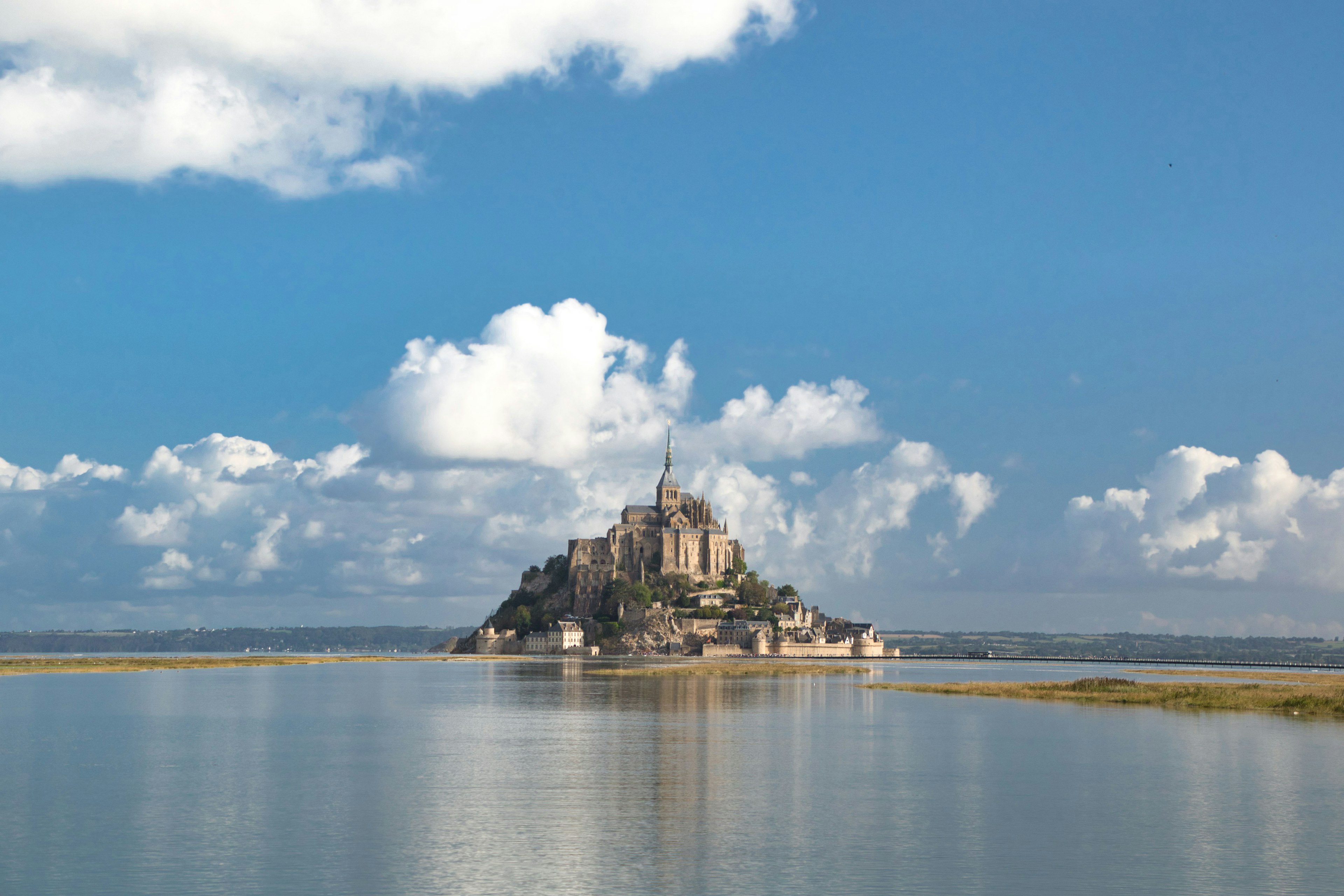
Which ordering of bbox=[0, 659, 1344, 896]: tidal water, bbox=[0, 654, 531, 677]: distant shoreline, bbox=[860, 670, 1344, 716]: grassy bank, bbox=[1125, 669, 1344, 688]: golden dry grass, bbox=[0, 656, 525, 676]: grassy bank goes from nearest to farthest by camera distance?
1. bbox=[0, 659, 1344, 896]: tidal water
2. bbox=[860, 670, 1344, 716]: grassy bank
3. bbox=[1125, 669, 1344, 688]: golden dry grass
4. bbox=[0, 654, 531, 677]: distant shoreline
5. bbox=[0, 656, 525, 676]: grassy bank

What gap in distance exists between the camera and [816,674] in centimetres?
11969

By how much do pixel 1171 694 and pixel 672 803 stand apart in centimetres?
5007

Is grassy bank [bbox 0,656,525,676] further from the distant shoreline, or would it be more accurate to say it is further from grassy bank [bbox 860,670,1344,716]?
grassy bank [bbox 860,670,1344,716]

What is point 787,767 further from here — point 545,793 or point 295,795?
point 295,795

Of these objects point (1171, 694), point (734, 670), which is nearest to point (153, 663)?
point (734, 670)

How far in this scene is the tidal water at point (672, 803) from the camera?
22.7 metres

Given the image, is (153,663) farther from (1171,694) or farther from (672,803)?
(672,803)

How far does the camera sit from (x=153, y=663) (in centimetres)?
15050

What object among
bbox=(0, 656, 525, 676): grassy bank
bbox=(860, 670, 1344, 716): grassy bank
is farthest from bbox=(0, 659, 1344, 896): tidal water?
bbox=(0, 656, 525, 676): grassy bank

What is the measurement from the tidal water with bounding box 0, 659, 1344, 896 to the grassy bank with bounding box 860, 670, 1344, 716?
22.3ft

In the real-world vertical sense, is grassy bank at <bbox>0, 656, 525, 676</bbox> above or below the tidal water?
below

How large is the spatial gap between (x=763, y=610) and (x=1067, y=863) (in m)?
176

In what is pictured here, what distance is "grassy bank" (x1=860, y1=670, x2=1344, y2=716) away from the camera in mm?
63562

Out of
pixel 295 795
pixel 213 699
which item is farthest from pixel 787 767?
pixel 213 699
